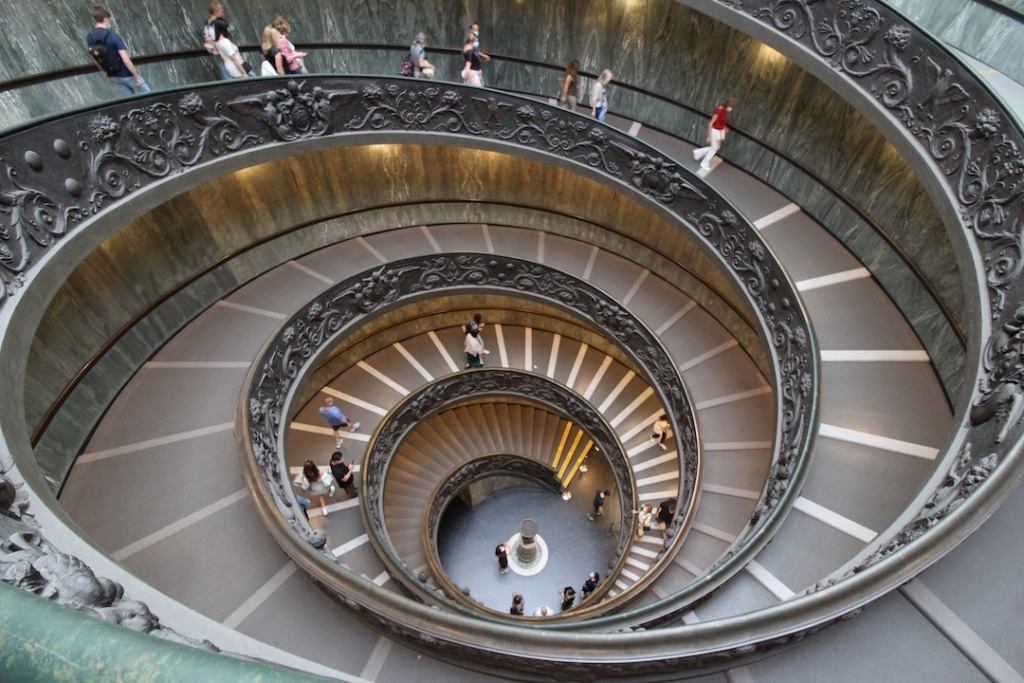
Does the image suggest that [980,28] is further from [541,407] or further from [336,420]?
[336,420]

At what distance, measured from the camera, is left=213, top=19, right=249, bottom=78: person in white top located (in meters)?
7.52

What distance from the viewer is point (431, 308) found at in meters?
12.9

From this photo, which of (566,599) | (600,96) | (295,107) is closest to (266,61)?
(295,107)

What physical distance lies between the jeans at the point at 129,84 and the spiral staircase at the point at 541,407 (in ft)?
1.21

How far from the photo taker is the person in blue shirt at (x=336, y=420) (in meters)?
9.68

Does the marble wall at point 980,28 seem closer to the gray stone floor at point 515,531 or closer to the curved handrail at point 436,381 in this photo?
the curved handrail at point 436,381

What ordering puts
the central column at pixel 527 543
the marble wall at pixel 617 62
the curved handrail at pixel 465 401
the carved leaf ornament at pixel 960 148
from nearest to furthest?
the carved leaf ornament at pixel 960 148, the marble wall at pixel 617 62, the curved handrail at pixel 465 401, the central column at pixel 527 543

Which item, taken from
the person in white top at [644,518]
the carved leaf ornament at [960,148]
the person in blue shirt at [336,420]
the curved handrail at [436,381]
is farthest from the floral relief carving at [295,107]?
the person in white top at [644,518]

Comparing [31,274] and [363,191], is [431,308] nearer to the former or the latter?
[363,191]

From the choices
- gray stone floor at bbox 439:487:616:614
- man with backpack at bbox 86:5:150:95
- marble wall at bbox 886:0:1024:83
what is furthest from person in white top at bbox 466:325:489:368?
marble wall at bbox 886:0:1024:83

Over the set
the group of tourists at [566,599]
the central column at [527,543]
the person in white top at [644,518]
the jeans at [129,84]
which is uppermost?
the jeans at [129,84]

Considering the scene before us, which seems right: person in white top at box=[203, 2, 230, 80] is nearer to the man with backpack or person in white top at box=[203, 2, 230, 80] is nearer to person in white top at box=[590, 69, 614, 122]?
the man with backpack

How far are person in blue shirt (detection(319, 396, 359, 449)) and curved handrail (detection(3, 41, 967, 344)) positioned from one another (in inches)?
222

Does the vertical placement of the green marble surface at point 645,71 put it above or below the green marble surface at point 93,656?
above
